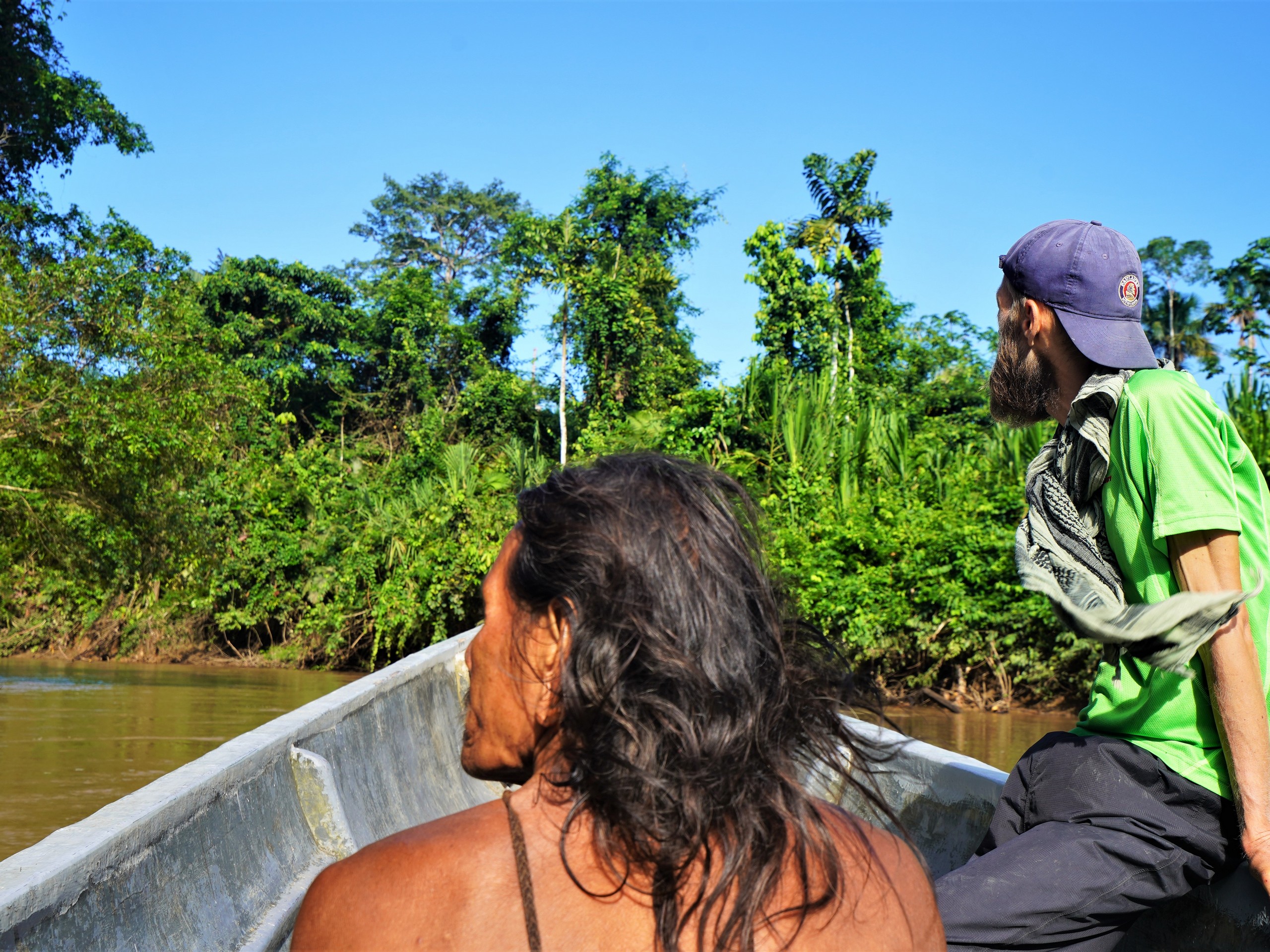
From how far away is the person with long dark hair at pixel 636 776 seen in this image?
904 mm

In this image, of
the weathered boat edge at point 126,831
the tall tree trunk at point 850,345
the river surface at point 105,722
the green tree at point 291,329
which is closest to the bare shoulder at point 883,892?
the weathered boat edge at point 126,831

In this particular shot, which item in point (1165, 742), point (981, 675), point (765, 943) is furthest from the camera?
point (981, 675)

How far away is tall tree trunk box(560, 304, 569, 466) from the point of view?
2252cm

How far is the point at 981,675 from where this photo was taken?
11242 mm

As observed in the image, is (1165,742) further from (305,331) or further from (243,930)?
(305,331)

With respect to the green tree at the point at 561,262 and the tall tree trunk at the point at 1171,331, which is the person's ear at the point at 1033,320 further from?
the tall tree trunk at the point at 1171,331

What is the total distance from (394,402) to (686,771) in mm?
27990

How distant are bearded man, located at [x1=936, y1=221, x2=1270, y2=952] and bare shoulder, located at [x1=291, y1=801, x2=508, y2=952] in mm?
885

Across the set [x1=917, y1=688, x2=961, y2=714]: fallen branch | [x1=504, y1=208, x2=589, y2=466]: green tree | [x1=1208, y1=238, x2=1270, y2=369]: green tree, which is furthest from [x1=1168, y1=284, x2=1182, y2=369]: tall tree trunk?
[x1=917, y1=688, x2=961, y2=714]: fallen branch

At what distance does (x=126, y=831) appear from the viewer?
1.84m

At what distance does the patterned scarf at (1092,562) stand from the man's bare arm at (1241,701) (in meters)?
0.04

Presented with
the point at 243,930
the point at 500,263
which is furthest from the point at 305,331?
the point at 243,930

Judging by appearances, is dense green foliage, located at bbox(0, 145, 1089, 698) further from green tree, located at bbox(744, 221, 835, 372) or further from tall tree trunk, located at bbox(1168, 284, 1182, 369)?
tall tree trunk, located at bbox(1168, 284, 1182, 369)

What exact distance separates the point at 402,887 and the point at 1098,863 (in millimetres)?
1078
